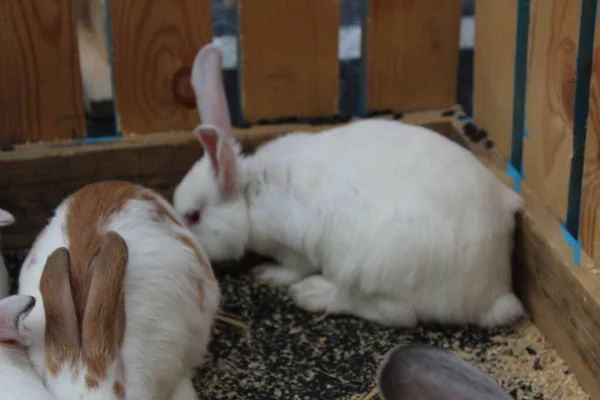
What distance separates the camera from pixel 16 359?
1.83m

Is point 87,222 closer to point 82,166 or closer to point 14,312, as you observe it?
point 14,312

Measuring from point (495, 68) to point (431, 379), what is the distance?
147 centimetres

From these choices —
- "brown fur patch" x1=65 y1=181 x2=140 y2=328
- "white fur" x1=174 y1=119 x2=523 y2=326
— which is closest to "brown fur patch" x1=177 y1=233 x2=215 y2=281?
"brown fur patch" x1=65 y1=181 x2=140 y2=328

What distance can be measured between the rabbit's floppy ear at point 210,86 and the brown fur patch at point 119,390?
1051 mm

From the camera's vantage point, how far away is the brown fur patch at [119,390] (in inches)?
68.8

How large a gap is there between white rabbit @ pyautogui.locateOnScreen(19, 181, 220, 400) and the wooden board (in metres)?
0.94

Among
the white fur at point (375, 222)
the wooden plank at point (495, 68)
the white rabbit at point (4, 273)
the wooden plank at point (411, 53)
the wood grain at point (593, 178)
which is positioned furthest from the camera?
the wooden plank at point (411, 53)

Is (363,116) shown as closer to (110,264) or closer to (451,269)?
(451,269)

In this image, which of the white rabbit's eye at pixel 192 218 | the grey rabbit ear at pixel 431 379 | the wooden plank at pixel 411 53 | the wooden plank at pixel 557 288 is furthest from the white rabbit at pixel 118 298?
the wooden plank at pixel 411 53

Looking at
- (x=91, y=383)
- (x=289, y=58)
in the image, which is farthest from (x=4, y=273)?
(x=289, y=58)

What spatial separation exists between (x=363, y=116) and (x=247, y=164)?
20.7 inches

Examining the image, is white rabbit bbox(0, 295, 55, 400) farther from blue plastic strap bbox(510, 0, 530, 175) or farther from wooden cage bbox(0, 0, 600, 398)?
blue plastic strap bbox(510, 0, 530, 175)

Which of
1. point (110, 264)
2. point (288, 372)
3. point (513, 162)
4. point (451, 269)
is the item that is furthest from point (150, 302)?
point (513, 162)

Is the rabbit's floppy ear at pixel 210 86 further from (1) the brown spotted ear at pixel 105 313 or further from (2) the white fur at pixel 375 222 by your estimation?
(1) the brown spotted ear at pixel 105 313
